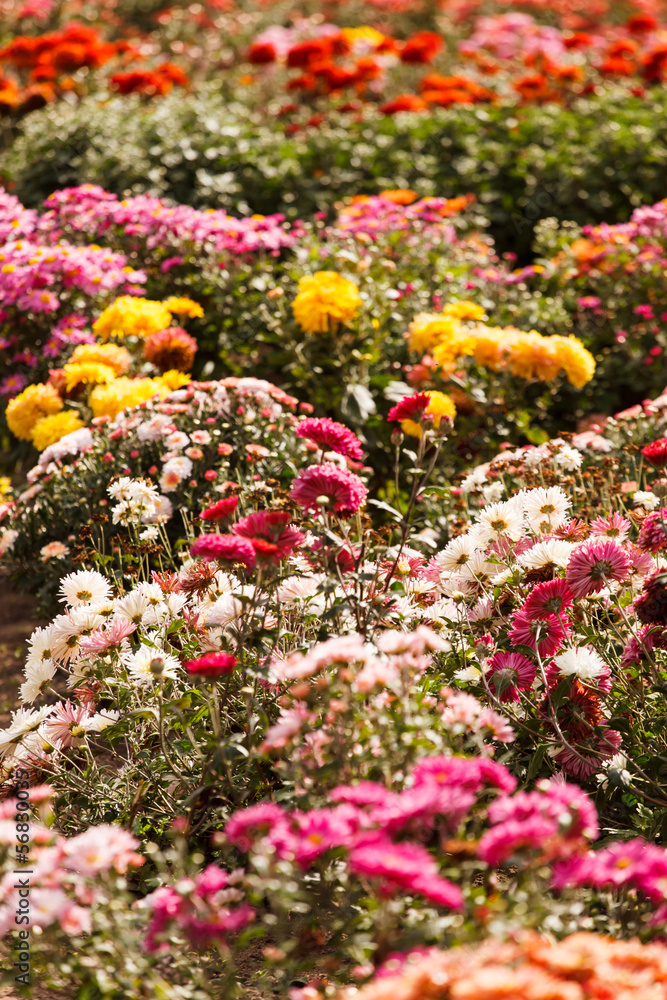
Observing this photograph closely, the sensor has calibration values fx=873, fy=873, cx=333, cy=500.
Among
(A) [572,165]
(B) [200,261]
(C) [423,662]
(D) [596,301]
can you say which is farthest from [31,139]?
(C) [423,662]

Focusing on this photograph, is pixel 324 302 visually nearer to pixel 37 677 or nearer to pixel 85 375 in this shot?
pixel 85 375

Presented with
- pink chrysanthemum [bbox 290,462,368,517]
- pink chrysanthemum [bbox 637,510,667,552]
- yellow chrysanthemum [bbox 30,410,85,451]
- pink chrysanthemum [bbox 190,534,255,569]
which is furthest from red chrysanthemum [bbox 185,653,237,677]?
yellow chrysanthemum [bbox 30,410,85,451]

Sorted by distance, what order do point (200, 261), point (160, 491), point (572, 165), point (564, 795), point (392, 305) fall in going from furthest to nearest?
point (572, 165)
point (200, 261)
point (392, 305)
point (160, 491)
point (564, 795)

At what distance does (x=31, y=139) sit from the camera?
7559mm

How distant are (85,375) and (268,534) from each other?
219 centimetres

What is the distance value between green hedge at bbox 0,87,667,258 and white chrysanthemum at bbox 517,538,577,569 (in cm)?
463

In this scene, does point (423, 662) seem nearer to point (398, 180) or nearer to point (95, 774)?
point (95, 774)

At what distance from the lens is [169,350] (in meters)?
4.00

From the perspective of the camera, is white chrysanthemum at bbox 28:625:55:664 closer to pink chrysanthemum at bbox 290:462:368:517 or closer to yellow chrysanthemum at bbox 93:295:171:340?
pink chrysanthemum at bbox 290:462:368:517

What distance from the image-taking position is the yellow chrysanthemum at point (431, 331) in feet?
12.5

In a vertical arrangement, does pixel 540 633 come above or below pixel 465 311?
above

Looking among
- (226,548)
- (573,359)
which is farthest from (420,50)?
(226,548)

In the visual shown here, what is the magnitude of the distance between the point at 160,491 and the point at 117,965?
200 cm

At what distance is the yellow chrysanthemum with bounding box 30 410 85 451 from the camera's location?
3682 millimetres
